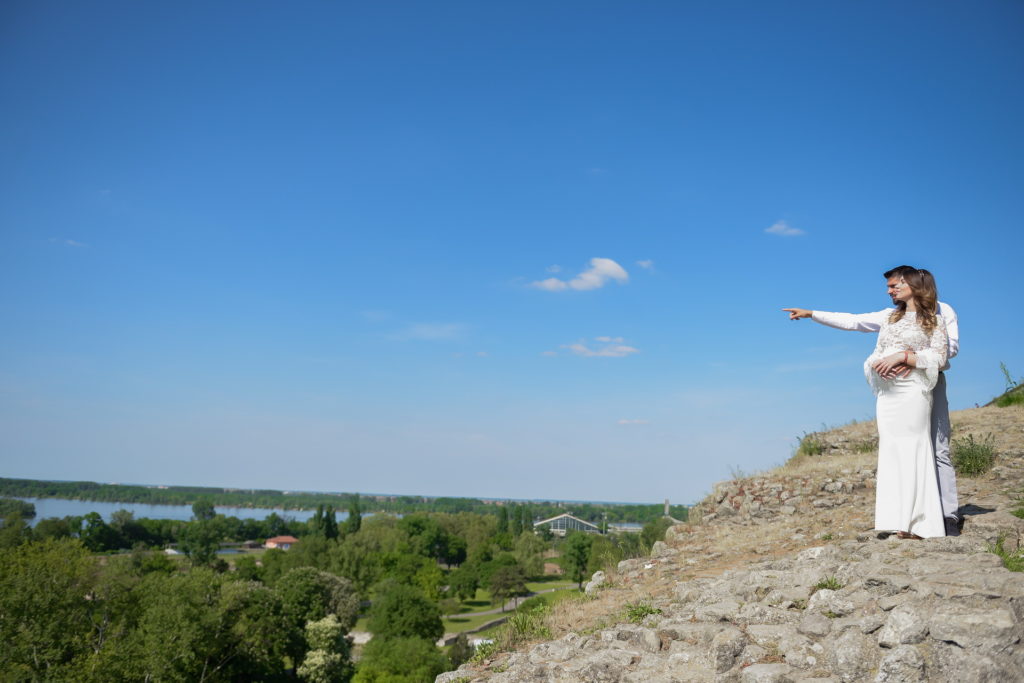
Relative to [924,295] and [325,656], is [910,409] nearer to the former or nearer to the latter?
[924,295]

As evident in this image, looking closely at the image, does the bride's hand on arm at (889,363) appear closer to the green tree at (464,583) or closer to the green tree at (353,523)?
the green tree at (464,583)

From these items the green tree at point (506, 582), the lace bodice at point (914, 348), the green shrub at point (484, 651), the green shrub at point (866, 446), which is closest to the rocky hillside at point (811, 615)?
the green shrub at point (484, 651)

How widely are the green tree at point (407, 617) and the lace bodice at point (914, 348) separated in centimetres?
4737

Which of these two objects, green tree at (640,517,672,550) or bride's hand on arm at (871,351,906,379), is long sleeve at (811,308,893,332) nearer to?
bride's hand on arm at (871,351,906,379)

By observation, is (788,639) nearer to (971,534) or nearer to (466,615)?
(971,534)

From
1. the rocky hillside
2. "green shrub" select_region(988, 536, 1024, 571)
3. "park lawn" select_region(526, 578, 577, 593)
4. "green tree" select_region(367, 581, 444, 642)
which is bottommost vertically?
"park lawn" select_region(526, 578, 577, 593)

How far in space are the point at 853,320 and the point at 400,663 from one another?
3972 centimetres

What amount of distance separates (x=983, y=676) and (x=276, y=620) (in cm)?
5214

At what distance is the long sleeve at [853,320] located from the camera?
22.3 ft

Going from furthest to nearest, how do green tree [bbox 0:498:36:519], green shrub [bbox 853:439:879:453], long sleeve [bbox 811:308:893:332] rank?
green tree [bbox 0:498:36:519] < green shrub [bbox 853:439:879:453] < long sleeve [bbox 811:308:893:332]

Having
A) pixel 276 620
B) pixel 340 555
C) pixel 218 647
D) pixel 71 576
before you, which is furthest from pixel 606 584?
pixel 340 555

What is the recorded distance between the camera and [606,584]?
8469 mm

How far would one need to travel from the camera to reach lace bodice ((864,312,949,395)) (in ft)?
20.3

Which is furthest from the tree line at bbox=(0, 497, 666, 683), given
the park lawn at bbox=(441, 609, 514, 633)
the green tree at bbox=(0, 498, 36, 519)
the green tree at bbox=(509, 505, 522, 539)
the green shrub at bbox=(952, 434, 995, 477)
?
the green tree at bbox=(509, 505, 522, 539)
